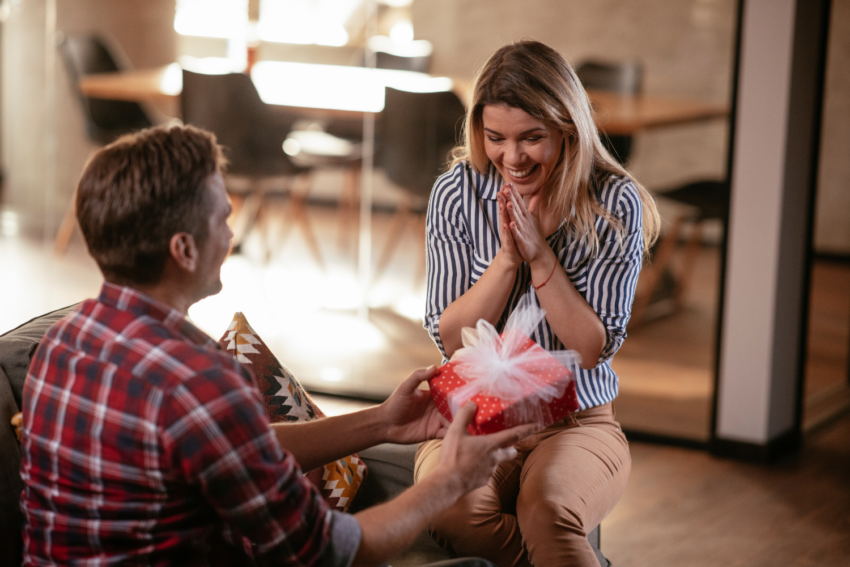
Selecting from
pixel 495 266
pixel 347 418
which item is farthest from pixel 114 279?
pixel 495 266

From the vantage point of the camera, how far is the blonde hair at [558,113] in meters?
1.68

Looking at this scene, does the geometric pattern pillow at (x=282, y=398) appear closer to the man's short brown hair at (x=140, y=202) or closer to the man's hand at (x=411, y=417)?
the man's hand at (x=411, y=417)

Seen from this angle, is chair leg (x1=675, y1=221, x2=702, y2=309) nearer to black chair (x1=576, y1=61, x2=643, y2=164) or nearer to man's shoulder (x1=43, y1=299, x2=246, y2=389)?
black chair (x1=576, y1=61, x2=643, y2=164)

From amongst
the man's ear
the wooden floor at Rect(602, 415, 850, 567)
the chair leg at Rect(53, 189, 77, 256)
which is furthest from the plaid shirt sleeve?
Answer: the chair leg at Rect(53, 189, 77, 256)

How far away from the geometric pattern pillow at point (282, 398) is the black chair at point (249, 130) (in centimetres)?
200

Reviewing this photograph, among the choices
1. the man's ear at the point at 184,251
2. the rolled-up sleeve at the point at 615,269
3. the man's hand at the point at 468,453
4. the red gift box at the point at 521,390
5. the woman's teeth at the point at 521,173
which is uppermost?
the woman's teeth at the point at 521,173

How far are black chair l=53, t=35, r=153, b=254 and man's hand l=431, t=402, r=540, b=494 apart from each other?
3.05m

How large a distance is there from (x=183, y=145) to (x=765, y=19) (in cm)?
242

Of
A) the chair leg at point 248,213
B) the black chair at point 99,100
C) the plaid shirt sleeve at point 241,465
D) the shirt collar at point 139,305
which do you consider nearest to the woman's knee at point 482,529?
the plaid shirt sleeve at point 241,465

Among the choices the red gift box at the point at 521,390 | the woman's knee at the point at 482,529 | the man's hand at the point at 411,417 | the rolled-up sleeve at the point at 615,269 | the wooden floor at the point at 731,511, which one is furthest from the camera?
the wooden floor at the point at 731,511

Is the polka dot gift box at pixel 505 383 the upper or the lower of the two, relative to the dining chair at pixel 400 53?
lower

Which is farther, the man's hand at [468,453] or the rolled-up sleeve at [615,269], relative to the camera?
the rolled-up sleeve at [615,269]

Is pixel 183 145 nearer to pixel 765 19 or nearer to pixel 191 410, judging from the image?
pixel 191 410

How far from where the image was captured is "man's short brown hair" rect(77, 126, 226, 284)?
1.09 m
